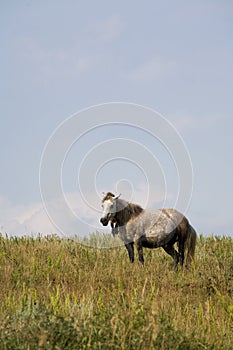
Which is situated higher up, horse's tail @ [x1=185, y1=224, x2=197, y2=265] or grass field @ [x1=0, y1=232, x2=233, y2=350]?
horse's tail @ [x1=185, y1=224, x2=197, y2=265]

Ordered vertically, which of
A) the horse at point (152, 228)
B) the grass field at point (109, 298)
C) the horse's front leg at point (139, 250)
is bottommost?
the grass field at point (109, 298)

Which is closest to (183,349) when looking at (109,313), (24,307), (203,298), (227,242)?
(109,313)

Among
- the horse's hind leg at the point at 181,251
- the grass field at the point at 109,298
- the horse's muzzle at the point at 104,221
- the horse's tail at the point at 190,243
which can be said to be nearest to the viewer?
the grass field at the point at 109,298

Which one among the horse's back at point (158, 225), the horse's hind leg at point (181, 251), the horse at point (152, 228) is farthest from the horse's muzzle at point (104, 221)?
the horse's hind leg at point (181, 251)

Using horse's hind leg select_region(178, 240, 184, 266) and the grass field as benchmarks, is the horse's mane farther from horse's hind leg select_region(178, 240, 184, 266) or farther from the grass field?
horse's hind leg select_region(178, 240, 184, 266)

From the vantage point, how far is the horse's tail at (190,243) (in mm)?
12984

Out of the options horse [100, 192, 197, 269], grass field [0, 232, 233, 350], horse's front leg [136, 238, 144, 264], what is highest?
horse [100, 192, 197, 269]

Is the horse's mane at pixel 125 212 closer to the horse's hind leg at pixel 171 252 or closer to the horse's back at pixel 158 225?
the horse's back at pixel 158 225

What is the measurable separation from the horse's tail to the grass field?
225mm

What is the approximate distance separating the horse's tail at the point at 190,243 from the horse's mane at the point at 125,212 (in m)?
1.32

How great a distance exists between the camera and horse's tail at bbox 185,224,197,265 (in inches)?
511

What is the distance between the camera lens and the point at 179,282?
1049cm

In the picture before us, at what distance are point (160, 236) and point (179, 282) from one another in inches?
105

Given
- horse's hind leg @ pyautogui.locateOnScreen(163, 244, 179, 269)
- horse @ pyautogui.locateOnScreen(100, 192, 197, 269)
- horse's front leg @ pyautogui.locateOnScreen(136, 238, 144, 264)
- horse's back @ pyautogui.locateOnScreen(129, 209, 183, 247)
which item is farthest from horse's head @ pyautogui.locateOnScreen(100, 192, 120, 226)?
horse's hind leg @ pyautogui.locateOnScreen(163, 244, 179, 269)
